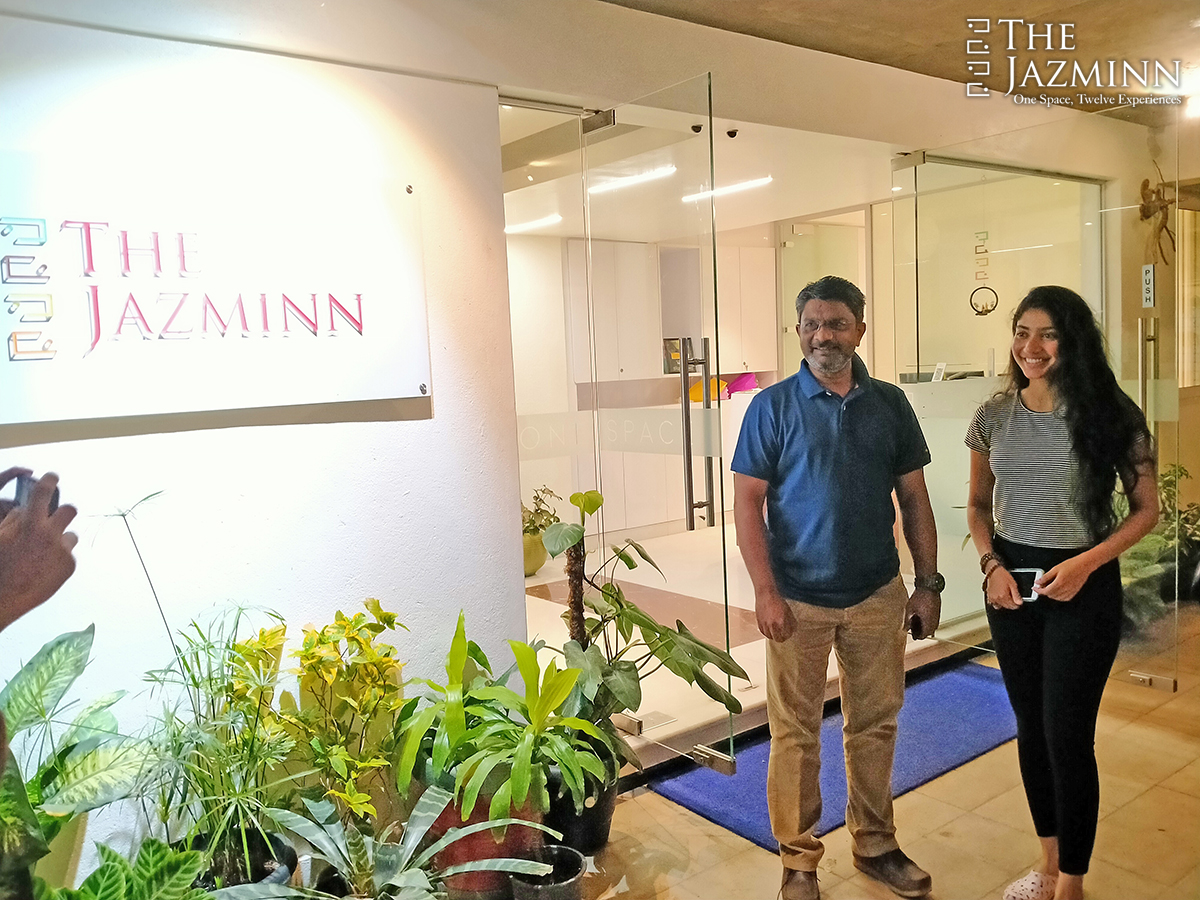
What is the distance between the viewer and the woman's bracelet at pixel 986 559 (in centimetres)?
179

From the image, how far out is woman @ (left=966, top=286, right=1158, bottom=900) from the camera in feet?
5.41

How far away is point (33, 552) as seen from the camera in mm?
1893

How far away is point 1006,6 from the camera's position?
2.34 meters

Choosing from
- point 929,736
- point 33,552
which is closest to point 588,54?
point 33,552

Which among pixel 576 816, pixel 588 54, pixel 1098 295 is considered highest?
pixel 588 54

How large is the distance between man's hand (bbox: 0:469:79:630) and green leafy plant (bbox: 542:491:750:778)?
3.50 feet

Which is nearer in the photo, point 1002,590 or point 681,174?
point 1002,590

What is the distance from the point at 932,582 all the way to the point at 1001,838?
1.81 ft

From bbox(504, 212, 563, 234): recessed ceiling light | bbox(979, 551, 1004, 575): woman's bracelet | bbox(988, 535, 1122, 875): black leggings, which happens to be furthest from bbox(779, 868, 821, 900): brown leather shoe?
bbox(504, 212, 563, 234): recessed ceiling light

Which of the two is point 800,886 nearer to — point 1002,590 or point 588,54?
point 1002,590

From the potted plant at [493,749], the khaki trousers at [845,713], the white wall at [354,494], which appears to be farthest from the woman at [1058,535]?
the white wall at [354,494]

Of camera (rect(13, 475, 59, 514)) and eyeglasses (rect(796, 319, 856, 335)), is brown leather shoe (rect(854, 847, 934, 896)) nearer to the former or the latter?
eyeglasses (rect(796, 319, 856, 335))

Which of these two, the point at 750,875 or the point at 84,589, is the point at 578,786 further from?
the point at 84,589

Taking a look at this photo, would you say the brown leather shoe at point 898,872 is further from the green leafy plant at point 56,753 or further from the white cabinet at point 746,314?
the green leafy plant at point 56,753
